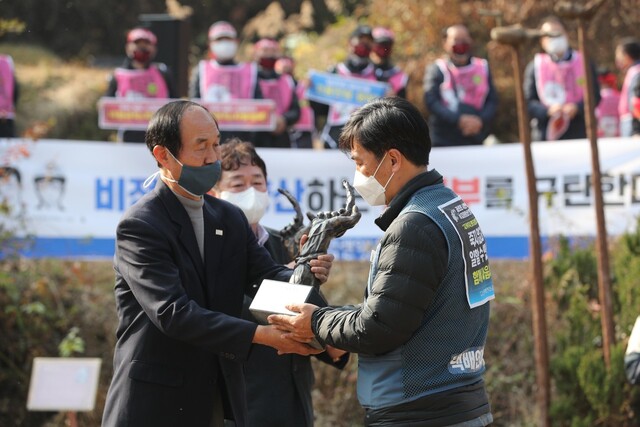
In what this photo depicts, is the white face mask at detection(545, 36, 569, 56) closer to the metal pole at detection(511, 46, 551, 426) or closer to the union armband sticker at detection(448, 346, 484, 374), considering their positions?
the metal pole at detection(511, 46, 551, 426)

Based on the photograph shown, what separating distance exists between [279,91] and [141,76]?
1.59m

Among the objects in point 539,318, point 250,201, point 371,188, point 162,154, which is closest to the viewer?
point 371,188

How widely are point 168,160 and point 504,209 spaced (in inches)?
224

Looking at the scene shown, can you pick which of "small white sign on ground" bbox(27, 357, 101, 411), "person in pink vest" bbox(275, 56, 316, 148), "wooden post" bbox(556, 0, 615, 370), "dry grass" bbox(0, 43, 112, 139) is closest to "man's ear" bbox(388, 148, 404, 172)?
"small white sign on ground" bbox(27, 357, 101, 411)

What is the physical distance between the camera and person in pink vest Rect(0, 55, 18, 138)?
11336mm

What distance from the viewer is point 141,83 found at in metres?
11.2

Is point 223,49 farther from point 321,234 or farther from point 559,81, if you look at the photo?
point 321,234

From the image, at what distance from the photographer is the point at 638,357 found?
5.32 metres

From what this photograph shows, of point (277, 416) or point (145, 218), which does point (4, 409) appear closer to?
point (277, 416)

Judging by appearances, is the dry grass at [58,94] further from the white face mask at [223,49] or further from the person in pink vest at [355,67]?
the person in pink vest at [355,67]

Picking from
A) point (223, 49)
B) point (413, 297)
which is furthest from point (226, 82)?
point (413, 297)

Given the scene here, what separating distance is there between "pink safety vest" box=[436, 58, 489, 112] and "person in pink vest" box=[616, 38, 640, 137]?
1.52 metres

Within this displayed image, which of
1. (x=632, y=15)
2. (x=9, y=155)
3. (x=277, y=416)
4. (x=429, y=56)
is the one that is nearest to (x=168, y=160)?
(x=277, y=416)

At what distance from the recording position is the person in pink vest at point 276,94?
37.1ft
